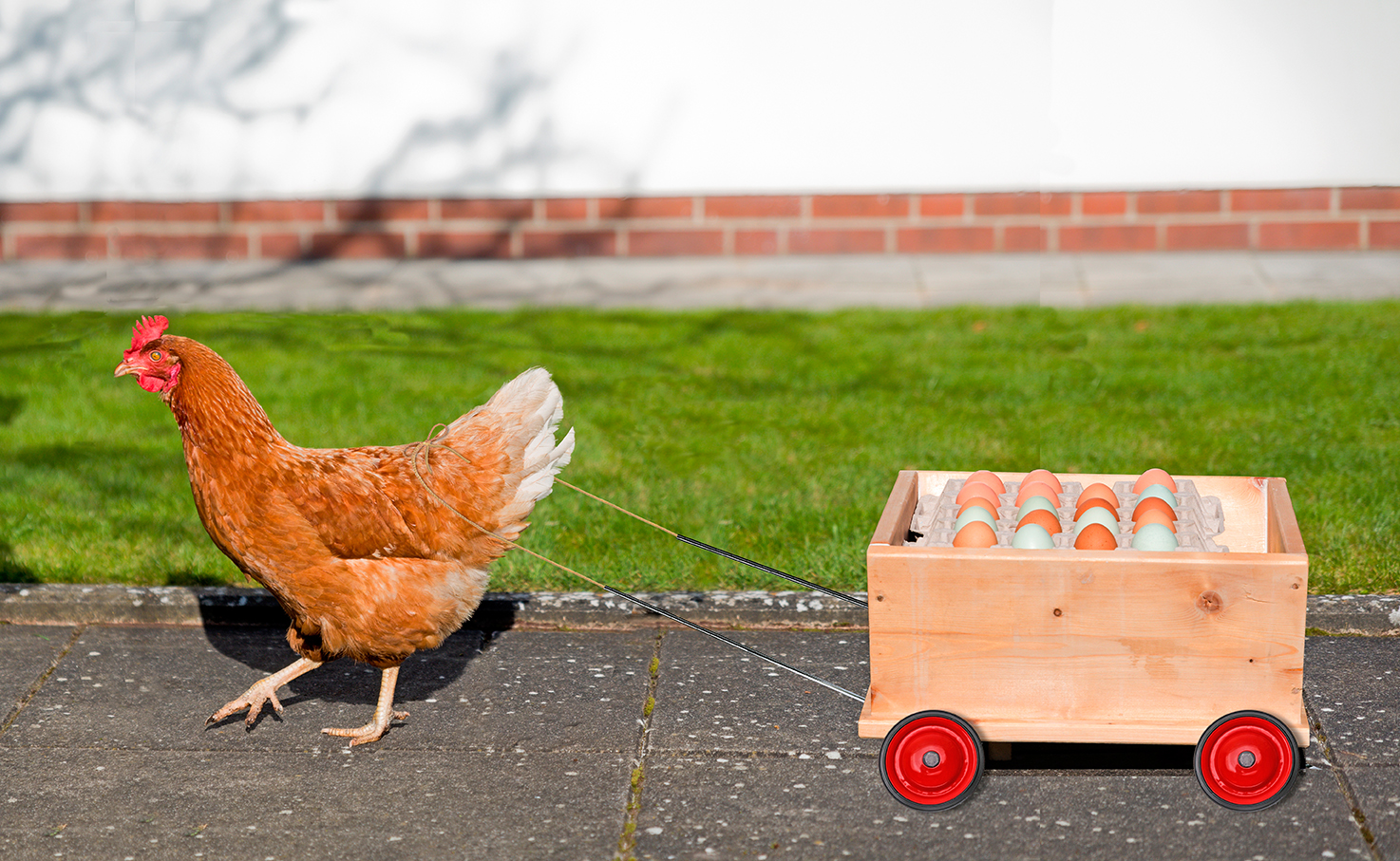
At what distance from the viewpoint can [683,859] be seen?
4.10 metres

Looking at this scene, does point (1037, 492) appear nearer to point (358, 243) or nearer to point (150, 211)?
point (358, 243)

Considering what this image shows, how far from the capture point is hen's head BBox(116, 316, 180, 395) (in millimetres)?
4516

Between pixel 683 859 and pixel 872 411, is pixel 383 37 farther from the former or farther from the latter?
pixel 683 859

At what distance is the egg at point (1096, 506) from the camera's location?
470 centimetres

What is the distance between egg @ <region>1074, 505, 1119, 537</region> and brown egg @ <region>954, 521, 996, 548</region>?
297mm

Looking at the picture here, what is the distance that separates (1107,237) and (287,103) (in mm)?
6704

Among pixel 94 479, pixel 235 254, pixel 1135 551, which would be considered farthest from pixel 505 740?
pixel 235 254

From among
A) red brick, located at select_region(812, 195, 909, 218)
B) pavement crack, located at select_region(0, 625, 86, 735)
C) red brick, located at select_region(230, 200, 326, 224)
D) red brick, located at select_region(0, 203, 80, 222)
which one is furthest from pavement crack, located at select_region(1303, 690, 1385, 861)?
red brick, located at select_region(0, 203, 80, 222)

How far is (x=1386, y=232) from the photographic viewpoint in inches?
455

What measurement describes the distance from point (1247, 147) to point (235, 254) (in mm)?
8120

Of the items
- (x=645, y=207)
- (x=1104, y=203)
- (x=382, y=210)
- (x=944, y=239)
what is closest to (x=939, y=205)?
(x=944, y=239)

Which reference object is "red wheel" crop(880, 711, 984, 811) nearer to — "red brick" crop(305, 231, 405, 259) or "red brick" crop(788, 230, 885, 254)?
"red brick" crop(788, 230, 885, 254)

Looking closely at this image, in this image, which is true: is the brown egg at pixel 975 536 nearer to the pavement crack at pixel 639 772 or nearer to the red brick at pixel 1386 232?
the pavement crack at pixel 639 772

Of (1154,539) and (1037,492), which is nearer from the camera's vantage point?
(1154,539)
